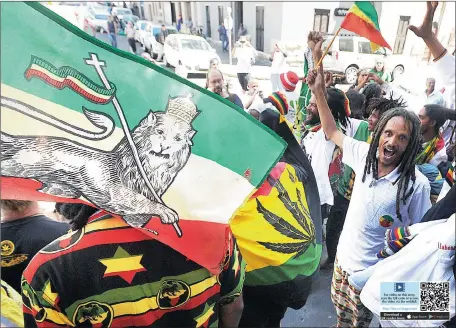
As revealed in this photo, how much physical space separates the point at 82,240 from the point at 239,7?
1295 centimetres

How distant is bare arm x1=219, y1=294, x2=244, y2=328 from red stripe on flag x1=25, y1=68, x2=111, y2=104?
36.5 inches

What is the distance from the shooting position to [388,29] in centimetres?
861

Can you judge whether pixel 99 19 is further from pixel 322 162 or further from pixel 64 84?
pixel 64 84

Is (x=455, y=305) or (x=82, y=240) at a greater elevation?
(x=82, y=240)

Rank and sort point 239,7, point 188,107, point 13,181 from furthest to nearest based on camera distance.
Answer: point 239,7, point 188,107, point 13,181

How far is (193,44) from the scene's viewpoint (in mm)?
11359

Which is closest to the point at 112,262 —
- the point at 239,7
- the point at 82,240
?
the point at 82,240

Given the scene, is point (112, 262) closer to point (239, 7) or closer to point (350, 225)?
point (350, 225)

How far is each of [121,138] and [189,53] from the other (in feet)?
35.3

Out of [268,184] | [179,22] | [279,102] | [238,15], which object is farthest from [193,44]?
Answer: [268,184]

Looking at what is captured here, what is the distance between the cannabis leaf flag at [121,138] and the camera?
2.40ft

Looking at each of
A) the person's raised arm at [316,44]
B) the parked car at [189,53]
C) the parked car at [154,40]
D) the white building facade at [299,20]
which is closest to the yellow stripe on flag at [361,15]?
the person's raised arm at [316,44]

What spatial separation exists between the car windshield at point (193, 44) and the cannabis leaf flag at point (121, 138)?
11045mm

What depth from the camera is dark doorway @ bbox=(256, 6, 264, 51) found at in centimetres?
1123
